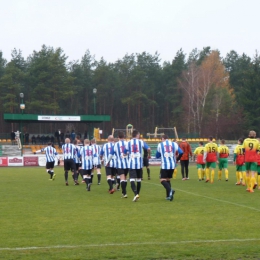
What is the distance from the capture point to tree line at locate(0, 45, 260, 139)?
77312mm

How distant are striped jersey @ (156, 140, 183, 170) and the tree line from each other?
58227 millimetres

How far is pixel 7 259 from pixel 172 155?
28.0 ft

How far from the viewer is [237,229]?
10180 millimetres

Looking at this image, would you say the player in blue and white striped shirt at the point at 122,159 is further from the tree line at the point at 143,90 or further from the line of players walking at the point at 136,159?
the tree line at the point at 143,90

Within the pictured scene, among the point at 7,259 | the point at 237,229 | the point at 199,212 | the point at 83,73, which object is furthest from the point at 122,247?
the point at 83,73

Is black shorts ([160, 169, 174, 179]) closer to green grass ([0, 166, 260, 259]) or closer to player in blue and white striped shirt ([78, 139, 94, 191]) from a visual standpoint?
green grass ([0, 166, 260, 259])

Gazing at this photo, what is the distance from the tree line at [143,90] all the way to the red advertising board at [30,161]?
30387mm

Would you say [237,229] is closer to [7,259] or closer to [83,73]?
[7,259]

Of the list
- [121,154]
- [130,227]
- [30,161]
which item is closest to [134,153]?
[121,154]

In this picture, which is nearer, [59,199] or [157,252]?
[157,252]

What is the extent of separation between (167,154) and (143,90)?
243 ft

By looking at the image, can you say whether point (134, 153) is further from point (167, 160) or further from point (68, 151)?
point (68, 151)

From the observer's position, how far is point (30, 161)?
4462 centimetres

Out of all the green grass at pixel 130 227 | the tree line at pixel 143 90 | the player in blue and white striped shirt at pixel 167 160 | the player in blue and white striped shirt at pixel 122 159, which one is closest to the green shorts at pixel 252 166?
the green grass at pixel 130 227
